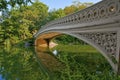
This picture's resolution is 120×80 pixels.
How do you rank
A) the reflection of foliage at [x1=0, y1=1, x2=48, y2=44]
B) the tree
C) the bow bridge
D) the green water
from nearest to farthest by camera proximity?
the green water < the tree < the bow bridge < the reflection of foliage at [x1=0, y1=1, x2=48, y2=44]

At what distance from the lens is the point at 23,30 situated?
33.5 m

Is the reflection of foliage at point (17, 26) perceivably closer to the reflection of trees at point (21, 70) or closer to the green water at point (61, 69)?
the reflection of trees at point (21, 70)

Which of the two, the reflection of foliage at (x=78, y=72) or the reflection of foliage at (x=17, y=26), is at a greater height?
the reflection of foliage at (x=17, y=26)

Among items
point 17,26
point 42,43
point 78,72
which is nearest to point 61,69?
point 78,72

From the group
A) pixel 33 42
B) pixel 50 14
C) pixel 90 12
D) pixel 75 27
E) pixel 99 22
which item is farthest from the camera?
pixel 50 14

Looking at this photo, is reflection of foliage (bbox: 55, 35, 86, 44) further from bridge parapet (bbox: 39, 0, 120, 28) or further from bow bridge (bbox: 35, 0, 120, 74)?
bow bridge (bbox: 35, 0, 120, 74)

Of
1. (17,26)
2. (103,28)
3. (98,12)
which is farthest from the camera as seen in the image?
(17,26)

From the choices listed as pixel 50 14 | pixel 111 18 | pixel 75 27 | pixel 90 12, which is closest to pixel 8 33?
pixel 50 14

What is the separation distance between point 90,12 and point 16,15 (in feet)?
82.4

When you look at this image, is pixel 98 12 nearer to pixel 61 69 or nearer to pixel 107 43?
pixel 107 43

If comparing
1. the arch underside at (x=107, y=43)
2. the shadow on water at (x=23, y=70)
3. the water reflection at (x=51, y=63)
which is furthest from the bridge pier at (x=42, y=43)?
the arch underside at (x=107, y=43)

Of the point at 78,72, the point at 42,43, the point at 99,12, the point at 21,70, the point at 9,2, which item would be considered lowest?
the point at 21,70

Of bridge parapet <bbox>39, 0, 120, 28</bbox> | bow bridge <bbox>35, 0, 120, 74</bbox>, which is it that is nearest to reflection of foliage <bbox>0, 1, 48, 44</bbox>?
bridge parapet <bbox>39, 0, 120, 28</bbox>

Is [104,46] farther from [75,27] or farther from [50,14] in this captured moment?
[50,14]
